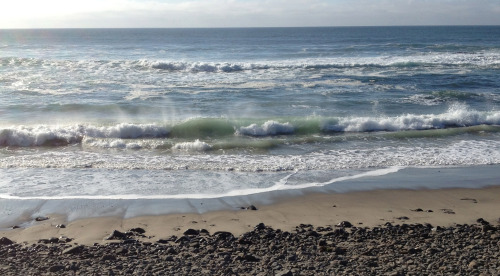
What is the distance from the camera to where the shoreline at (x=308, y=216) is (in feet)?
24.7

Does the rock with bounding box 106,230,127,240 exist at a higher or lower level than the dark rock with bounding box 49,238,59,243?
higher

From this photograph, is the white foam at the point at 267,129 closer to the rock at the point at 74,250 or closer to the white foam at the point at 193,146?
the white foam at the point at 193,146

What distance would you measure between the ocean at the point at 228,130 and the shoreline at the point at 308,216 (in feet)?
3.03

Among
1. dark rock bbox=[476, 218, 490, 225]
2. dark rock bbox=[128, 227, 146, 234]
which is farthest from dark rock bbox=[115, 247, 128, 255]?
dark rock bbox=[476, 218, 490, 225]

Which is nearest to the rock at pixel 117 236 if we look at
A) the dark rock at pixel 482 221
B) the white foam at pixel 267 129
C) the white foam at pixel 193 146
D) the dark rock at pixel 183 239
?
the dark rock at pixel 183 239

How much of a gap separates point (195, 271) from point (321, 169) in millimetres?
5690

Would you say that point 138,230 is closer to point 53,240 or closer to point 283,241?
point 53,240

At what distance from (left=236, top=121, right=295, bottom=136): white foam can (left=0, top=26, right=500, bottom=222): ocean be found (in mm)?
39

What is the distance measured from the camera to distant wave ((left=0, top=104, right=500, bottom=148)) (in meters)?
14.0

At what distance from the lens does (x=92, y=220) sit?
8008mm

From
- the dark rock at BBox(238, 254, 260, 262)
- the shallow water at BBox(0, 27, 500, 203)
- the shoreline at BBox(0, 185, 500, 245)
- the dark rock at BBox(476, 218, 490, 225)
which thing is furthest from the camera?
the shallow water at BBox(0, 27, 500, 203)

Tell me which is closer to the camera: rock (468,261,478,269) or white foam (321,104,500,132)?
rock (468,261,478,269)

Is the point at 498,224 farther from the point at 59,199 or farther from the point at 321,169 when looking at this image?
the point at 59,199

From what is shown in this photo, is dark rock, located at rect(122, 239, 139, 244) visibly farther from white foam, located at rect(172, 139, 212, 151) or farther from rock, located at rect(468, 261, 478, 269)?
white foam, located at rect(172, 139, 212, 151)
